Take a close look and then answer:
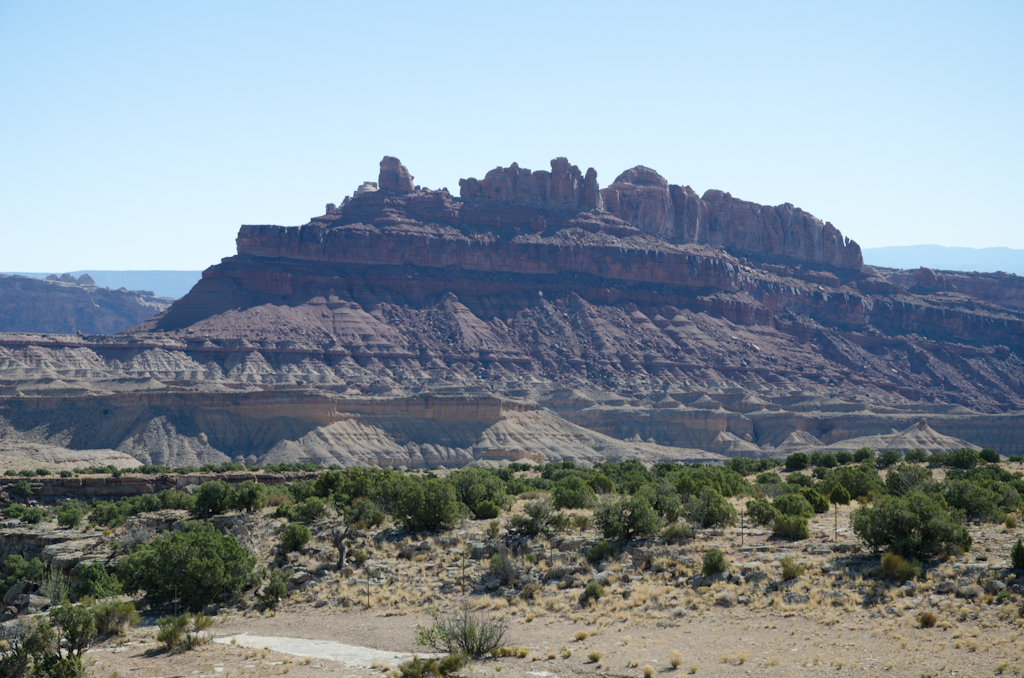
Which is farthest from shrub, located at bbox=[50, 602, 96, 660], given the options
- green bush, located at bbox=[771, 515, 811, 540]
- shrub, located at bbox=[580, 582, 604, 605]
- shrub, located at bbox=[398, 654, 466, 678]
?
green bush, located at bbox=[771, 515, 811, 540]

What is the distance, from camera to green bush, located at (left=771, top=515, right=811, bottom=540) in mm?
35719

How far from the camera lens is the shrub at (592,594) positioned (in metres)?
32.3

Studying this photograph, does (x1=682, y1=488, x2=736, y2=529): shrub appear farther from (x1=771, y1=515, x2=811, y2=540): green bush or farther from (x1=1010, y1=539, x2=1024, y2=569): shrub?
(x1=1010, y1=539, x2=1024, y2=569): shrub

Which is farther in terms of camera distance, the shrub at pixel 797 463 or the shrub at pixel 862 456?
the shrub at pixel 862 456

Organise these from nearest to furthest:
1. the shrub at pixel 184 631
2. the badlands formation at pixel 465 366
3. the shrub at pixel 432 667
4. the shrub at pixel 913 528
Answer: the shrub at pixel 432 667 < the shrub at pixel 184 631 < the shrub at pixel 913 528 < the badlands formation at pixel 465 366

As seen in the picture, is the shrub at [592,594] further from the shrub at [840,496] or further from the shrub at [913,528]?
the shrub at [840,496]

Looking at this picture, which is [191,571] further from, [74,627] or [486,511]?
[486,511]

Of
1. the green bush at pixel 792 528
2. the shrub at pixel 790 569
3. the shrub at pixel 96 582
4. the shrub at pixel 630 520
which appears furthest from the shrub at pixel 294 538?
the shrub at pixel 790 569

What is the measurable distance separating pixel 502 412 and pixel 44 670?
97.9 metres

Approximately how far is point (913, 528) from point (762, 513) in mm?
6917

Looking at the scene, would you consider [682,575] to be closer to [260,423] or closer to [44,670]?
[44,670]

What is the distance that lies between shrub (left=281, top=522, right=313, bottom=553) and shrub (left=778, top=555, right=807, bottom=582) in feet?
58.2

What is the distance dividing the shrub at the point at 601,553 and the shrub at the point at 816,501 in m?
9.18

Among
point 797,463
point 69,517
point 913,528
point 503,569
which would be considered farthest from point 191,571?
point 797,463
